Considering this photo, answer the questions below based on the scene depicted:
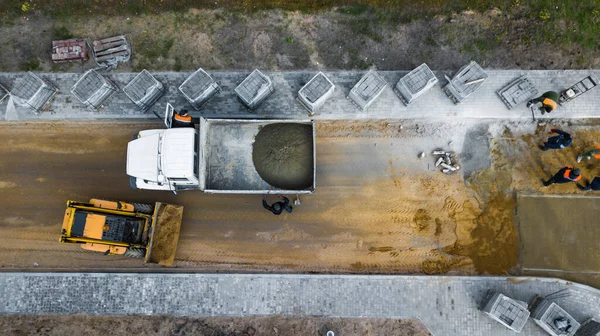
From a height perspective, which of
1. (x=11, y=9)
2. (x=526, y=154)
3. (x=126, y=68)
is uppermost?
(x=11, y=9)

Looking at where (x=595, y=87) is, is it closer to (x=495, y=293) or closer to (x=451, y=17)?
(x=451, y=17)

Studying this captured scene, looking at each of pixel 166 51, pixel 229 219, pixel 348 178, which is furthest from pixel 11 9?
pixel 348 178

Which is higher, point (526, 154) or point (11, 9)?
point (11, 9)

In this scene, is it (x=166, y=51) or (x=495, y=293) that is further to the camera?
(x=166, y=51)

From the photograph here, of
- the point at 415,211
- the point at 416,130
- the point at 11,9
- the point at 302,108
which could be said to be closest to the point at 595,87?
the point at 416,130

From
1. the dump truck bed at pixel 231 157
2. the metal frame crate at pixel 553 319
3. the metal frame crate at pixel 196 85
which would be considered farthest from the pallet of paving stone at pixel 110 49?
the metal frame crate at pixel 553 319

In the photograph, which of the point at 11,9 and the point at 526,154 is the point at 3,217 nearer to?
the point at 11,9

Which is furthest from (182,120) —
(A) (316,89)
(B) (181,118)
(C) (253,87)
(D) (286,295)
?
(D) (286,295)
